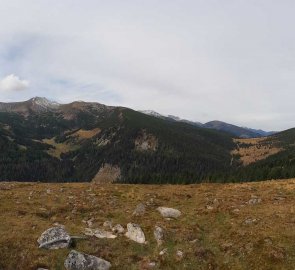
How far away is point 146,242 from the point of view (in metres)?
27.0

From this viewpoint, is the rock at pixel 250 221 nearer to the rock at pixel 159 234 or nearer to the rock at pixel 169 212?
the rock at pixel 169 212

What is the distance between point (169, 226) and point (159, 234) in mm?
2394

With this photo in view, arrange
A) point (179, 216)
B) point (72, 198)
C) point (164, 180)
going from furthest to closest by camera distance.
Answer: point (164, 180) < point (72, 198) < point (179, 216)

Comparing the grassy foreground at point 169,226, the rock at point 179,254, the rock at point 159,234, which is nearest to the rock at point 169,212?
the grassy foreground at point 169,226

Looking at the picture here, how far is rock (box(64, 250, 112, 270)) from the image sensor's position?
22.8 metres

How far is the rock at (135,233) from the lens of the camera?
27344 mm

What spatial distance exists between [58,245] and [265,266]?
13.9 metres

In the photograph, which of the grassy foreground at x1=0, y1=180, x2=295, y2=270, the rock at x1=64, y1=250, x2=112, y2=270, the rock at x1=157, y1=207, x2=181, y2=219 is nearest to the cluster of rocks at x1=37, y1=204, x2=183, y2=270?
the rock at x1=64, y1=250, x2=112, y2=270

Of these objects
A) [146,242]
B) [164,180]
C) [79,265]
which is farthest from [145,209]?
[164,180]

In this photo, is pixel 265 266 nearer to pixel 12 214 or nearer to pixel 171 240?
pixel 171 240

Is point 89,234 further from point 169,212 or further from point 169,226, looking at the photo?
point 169,212

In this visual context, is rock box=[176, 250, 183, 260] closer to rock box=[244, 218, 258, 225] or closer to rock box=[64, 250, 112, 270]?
rock box=[64, 250, 112, 270]

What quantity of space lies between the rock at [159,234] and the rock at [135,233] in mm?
1050

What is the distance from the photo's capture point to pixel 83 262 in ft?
75.6
